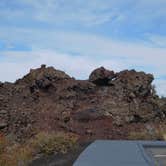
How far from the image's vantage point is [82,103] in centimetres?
2417

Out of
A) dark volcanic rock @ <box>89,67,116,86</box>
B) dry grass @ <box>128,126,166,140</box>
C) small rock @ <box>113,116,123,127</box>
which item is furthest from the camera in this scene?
dark volcanic rock @ <box>89,67,116,86</box>

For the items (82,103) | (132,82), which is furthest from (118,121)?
(82,103)

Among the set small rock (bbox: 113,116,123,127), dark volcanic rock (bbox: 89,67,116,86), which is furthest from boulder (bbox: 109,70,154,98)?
small rock (bbox: 113,116,123,127)

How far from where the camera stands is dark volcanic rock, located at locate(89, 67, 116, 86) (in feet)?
79.7

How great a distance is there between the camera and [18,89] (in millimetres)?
24797

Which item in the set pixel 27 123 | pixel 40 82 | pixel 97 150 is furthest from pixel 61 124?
pixel 97 150

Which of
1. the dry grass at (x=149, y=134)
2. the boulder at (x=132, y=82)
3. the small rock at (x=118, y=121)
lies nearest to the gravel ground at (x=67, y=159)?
the dry grass at (x=149, y=134)

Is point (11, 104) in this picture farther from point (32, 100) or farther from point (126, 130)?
point (126, 130)

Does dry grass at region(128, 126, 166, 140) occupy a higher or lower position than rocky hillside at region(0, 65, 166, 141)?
lower

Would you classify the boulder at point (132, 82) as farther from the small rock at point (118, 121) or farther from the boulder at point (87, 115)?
the boulder at point (87, 115)

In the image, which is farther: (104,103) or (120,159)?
(104,103)

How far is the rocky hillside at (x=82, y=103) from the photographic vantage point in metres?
22.4

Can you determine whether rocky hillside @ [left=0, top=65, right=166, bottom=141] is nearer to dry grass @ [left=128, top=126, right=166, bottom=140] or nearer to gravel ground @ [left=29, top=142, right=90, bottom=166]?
dry grass @ [left=128, top=126, right=166, bottom=140]

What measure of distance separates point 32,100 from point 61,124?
2.63 metres
